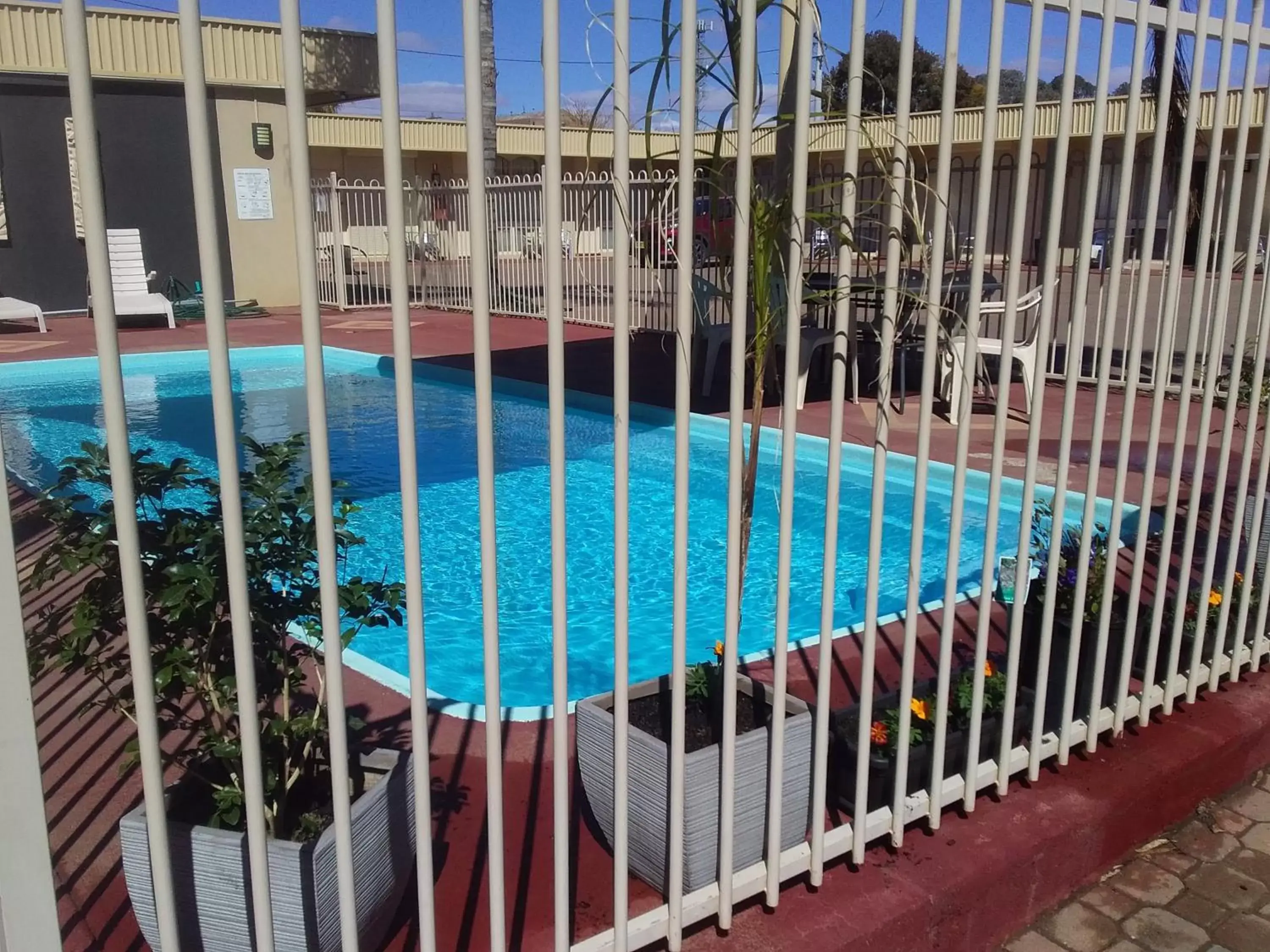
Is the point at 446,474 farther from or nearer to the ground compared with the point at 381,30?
nearer to the ground

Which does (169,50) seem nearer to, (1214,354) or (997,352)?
(997,352)

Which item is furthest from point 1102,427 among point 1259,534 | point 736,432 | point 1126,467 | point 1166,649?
point 1166,649

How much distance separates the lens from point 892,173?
1.90m

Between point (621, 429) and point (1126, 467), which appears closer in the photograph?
point (621, 429)

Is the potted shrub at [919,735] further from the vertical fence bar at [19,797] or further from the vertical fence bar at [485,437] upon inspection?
the vertical fence bar at [19,797]

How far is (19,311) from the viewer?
43.2 ft

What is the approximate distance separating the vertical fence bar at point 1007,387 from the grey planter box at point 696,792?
474 mm

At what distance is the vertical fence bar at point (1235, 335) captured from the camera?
8.57 ft

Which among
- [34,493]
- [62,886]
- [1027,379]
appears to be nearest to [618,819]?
[62,886]

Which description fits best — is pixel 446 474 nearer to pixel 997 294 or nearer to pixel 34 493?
pixel 34 493

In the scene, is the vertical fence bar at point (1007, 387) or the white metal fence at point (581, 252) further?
the white metal fence at point (581, 252)

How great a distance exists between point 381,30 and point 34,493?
18.5ft

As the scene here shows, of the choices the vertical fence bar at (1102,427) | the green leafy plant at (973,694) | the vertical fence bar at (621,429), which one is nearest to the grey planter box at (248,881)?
the vertical fence bar at (621,429)

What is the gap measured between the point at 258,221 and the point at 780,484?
54.0ft
